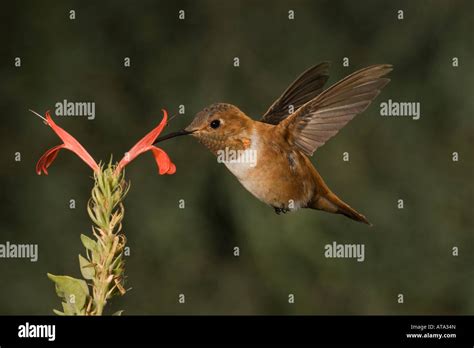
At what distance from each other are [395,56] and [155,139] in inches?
98.3

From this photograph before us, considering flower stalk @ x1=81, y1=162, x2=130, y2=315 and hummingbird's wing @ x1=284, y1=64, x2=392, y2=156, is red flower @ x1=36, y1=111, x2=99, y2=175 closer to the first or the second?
flower stalk @ x1=81, y1=162, x2=130, y2=315

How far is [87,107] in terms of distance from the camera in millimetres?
2969

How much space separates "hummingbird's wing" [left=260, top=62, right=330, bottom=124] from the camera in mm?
1454

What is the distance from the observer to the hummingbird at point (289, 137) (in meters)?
1.07

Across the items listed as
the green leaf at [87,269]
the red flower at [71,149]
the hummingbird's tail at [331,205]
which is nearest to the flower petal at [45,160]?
the red flower at [71,149]

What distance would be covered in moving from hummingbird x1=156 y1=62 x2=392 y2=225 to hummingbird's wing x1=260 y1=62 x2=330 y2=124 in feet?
0.12

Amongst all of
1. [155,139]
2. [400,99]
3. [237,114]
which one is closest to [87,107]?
[400,99]

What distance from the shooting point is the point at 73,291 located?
2.56 feet

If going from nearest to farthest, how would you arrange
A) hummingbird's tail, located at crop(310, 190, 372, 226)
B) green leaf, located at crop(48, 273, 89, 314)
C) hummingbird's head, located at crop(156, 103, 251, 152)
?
green leaf, located at crop(48, 273, 89, 314)
hummingbird's head, located at crop(156, 103, 251, 152)
hummingbird's tail, located at crop(310, 190, 372, 226)

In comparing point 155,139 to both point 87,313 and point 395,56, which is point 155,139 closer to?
point 87,313

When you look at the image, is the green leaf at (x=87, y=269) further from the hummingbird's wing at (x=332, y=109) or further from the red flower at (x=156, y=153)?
the hummingbird's wing at (x=332, y=109)

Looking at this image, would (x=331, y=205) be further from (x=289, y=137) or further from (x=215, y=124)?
(x=215, y=124)

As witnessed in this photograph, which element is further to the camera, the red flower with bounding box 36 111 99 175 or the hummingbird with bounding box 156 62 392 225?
the hummingbird with bounding box 156 62 392 225

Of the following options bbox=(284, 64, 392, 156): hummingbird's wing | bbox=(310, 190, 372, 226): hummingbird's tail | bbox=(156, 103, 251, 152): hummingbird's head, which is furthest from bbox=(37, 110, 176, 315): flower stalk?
bbox=(310, 190, 372, 226): hummingbird's tail
